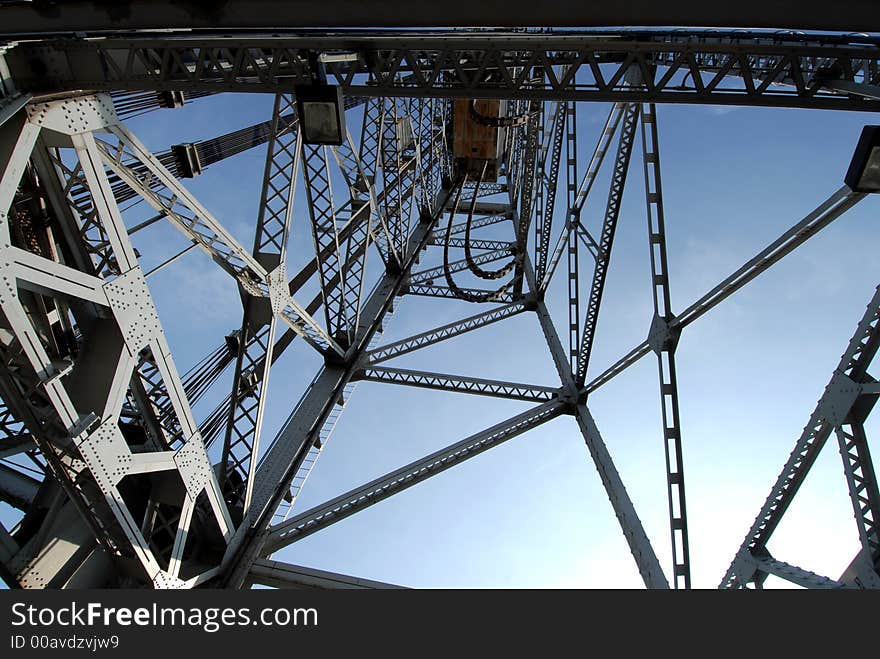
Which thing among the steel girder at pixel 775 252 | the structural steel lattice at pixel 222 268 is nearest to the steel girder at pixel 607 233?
the structural steel lattice at pixel 222 268

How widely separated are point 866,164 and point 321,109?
4.69 meters

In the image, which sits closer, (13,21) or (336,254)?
(13,21)

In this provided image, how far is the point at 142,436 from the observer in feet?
22.9

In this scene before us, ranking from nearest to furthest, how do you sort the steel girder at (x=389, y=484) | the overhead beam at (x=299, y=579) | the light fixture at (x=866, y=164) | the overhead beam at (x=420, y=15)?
1. the overhead beam at (x=420, y=15)
2. the light fixture at (x=866, y=164)
3. the overhead beam at (x=299, y=579)
4. the steel girder at (x=389, y=484)

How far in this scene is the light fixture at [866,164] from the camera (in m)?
4.24

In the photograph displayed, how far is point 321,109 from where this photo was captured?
4945 millimetres

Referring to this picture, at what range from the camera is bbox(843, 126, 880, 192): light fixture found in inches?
167

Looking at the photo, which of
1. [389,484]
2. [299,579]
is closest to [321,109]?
[389,484]

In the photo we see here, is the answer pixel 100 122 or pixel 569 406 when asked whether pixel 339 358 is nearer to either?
pixel 569 406

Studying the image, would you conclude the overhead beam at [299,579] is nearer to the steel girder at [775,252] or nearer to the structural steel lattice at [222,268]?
the structural steel lattice at [222,268]

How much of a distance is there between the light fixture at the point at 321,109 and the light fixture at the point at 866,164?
4.44 metres

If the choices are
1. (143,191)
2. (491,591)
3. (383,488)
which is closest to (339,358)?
(383,488)

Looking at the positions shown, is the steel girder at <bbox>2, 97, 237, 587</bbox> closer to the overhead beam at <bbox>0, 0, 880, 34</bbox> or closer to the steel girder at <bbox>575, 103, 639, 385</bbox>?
the overhead beam at <bbox>0, 0, 880, 34</bbox>

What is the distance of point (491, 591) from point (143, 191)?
16.0 ft
